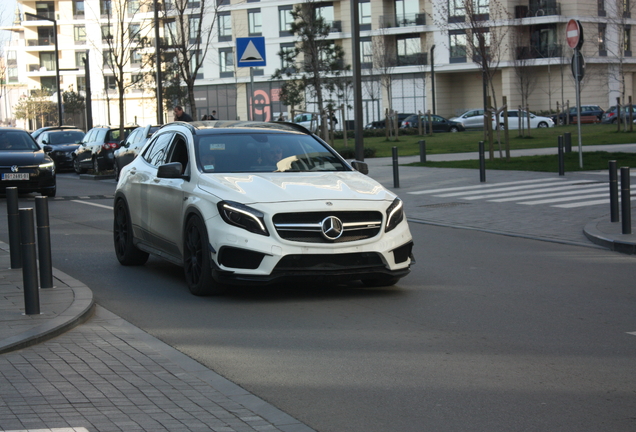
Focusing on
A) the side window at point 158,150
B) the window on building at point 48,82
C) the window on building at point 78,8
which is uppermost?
the window on building at point 78,8

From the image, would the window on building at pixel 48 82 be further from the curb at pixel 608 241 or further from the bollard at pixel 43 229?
the bollard at pixel 43 229

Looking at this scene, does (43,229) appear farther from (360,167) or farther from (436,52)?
(436,52)

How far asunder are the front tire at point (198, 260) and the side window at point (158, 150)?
1628 millimetres

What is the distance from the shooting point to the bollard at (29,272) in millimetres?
7324

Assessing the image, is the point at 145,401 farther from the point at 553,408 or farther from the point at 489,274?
the point at 489,274

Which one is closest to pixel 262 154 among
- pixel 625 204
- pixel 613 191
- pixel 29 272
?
pixel 29 272

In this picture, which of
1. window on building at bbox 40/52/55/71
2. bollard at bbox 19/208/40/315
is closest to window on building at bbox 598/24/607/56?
window on building at bbox 40/52/55/71

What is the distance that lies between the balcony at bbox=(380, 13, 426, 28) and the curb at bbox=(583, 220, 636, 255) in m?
62.9

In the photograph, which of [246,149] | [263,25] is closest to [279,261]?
[246,149]

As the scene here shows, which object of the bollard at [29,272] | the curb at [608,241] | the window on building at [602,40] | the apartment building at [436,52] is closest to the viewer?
the bollard at [29,272]

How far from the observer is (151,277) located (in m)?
9.77

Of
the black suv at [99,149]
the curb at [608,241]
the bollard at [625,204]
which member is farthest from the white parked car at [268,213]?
the black suv at [99,149]

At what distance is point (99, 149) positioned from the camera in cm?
3084

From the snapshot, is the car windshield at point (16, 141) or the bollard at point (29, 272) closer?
the bollard at point (29, 272)
